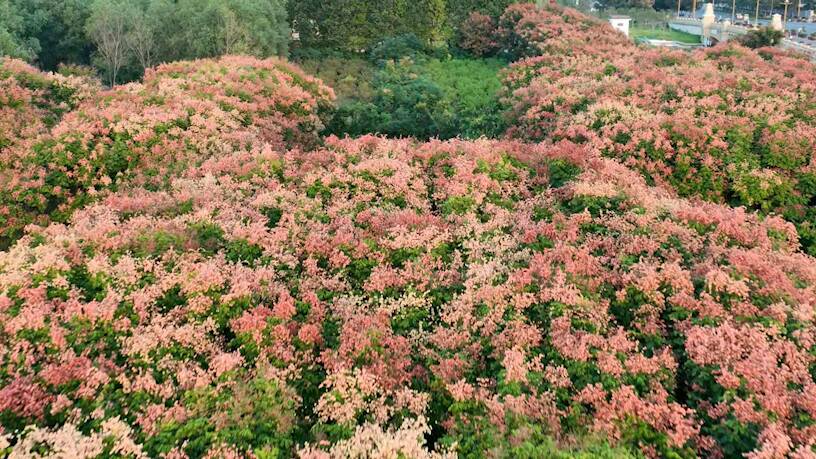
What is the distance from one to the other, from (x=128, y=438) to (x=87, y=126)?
1027 centimetres

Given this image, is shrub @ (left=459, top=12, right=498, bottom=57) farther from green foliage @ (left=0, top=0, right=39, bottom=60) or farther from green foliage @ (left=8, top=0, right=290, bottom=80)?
green foliage @ (left=0, top=0, right=39, bottom=60)

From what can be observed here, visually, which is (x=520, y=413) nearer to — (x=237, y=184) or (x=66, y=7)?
(x=237, y=184)

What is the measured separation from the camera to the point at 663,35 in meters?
58.6

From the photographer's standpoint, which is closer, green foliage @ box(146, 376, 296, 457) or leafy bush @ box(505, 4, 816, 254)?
green foliage @ box(146, 376, 296, 457)

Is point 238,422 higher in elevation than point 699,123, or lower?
lower

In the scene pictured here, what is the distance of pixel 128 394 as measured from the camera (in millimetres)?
6180

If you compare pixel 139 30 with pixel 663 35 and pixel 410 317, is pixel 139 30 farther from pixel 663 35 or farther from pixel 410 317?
pixel 663 35

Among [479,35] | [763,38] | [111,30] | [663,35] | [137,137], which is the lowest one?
[663,35]

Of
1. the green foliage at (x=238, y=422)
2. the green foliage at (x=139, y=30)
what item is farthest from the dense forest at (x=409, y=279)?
the green foliage at (x=139, y=30)

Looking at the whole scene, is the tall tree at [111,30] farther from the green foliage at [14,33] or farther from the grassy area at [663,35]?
the grassy area at [663,35]

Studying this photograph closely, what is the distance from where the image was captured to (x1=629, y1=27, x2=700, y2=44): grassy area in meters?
55.4

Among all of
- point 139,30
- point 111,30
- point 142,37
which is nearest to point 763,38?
point 142,37

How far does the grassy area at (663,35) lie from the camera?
5539cm

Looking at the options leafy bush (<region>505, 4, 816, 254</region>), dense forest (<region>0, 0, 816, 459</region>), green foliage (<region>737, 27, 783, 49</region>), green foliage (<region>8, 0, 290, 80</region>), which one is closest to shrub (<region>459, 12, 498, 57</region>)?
green foliage (<region>8, 0, 290, 80</region>)
